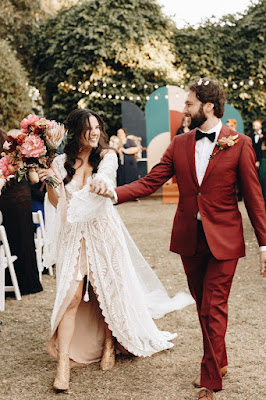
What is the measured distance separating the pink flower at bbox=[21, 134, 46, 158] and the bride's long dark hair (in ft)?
1.11

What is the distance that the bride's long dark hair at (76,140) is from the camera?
360cm

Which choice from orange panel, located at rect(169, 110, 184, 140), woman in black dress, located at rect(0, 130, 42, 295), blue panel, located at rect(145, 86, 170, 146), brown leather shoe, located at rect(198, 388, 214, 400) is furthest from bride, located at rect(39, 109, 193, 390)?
orange panel, located at rect(169, 110, 184, 140)

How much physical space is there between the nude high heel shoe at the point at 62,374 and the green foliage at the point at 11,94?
384 inches

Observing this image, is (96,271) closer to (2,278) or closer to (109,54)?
(2,278)

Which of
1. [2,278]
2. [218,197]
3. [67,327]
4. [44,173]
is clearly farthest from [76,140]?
[2,278]

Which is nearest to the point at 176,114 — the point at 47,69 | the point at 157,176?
the point at 47,69

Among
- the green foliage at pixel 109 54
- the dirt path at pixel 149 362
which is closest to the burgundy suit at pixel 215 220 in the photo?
the dirt path at pixel 149 362

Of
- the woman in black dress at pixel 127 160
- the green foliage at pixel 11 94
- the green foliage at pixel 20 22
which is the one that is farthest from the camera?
the green foliage at pixel 20 22

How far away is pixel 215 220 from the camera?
3111mm

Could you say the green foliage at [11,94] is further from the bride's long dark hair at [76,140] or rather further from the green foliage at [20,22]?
the bride's long dark hair at [76,140]

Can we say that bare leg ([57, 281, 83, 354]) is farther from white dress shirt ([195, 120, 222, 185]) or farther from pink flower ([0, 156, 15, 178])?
white dress shirt ([195, 120, 222, 185])

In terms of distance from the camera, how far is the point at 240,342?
409 cm

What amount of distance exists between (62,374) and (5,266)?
2316 millimetres

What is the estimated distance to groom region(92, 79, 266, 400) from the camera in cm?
308
